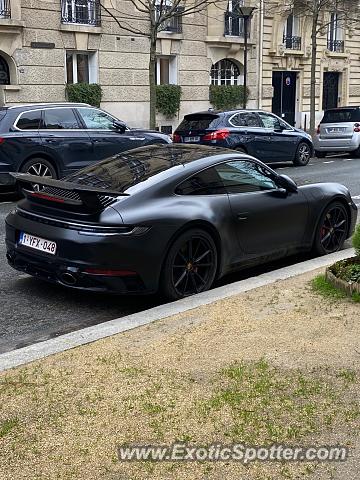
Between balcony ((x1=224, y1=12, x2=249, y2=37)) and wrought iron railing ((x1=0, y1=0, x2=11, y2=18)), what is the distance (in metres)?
10.5

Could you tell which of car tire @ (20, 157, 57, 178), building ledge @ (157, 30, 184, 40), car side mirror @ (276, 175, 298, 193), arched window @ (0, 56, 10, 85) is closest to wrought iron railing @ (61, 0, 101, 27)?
arched window @ (0, 56, 10, 85)

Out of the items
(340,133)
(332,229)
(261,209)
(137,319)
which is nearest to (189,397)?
(137,319)

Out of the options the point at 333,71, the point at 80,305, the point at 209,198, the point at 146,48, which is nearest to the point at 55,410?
the point at 80,305

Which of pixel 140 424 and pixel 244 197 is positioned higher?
pixel 244 197

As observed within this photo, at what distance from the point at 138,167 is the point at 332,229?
2.65 metres

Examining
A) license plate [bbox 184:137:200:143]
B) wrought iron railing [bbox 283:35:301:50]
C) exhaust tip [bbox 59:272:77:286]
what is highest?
wrought iron railing [bbox 283:35:301:50]

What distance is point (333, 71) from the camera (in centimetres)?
3553

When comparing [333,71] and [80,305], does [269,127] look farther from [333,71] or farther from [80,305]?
[333,71]

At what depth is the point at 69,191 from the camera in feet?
19.0

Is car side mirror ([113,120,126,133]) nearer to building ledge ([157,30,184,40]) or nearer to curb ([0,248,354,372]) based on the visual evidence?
curb ([0,248,354,372])

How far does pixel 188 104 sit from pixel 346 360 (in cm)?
2461

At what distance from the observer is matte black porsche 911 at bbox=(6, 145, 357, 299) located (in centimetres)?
551

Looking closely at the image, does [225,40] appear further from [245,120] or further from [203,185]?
[203,185]

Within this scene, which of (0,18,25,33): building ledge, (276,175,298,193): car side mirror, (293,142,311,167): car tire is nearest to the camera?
(276,175,298,193): car side mirror
